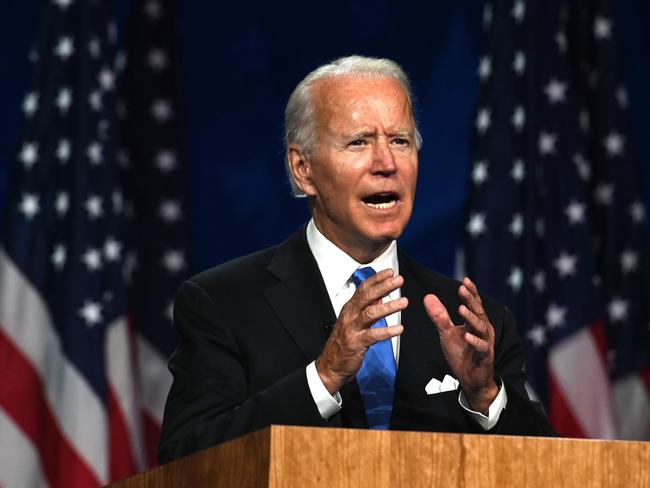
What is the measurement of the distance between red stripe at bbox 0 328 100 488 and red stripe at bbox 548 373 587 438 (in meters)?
Result: 1.82

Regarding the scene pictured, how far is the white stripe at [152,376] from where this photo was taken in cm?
486

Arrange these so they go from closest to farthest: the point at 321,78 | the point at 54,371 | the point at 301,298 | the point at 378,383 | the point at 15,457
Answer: the point at 378,383 < the point at 301,298 < the point at 321,78 < the point at 15,457 < the point at 54,371

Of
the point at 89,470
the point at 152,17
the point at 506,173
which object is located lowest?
the point at 89,470

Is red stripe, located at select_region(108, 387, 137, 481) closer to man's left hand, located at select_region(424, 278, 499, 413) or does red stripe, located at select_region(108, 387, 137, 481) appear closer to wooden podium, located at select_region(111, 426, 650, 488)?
man's left hand, located at select_region(424, 278, 499, 413)

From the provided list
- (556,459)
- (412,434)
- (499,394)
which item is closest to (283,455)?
(412,434)

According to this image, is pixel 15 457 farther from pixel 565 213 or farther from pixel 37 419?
pixel 565 213

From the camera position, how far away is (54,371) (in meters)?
4.45

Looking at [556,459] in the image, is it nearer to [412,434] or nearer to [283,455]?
[412,434]

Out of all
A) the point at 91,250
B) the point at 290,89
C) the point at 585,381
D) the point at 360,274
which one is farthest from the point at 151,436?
the point at 360,274

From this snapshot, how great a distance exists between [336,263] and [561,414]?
7.77 ft

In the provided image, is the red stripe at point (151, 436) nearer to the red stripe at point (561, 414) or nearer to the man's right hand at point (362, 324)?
the red stripe at point (561, 414)

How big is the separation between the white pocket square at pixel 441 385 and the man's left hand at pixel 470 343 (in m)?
0.27

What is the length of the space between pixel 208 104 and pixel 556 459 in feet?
12.3

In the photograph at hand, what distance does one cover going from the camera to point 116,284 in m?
4.57
